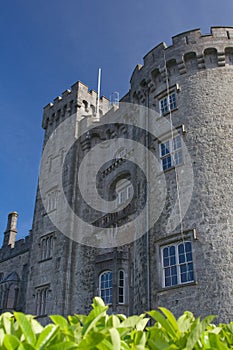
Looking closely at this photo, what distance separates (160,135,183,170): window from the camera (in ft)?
49.7

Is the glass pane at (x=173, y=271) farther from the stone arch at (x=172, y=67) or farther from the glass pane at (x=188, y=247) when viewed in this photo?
the stone arch at (x=172, y=67)

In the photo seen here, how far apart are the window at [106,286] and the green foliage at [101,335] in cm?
1357

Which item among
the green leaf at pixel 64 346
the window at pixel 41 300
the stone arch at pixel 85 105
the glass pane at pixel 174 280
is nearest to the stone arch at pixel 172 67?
the glass pane at pixel 174 280

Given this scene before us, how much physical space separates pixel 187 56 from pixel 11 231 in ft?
79.0

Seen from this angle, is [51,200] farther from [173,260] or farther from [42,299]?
[173,260]

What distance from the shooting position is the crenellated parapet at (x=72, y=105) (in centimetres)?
2655

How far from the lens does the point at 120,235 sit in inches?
688

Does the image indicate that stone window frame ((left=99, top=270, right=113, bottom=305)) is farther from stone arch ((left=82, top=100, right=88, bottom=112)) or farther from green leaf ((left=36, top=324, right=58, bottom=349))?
green leaf ((left=36, top=324, right=58, bottom=349))

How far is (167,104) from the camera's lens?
16.9 meters

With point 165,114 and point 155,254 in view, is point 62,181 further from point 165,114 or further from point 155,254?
point 155,254

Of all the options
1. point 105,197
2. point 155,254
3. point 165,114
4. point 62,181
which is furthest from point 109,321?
point 62,181

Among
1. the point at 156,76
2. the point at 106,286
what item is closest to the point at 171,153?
the point at 156,76

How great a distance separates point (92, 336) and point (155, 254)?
1166cm

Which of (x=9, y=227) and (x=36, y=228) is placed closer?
(x=36, y=228)
